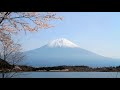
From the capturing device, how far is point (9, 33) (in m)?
6.46
